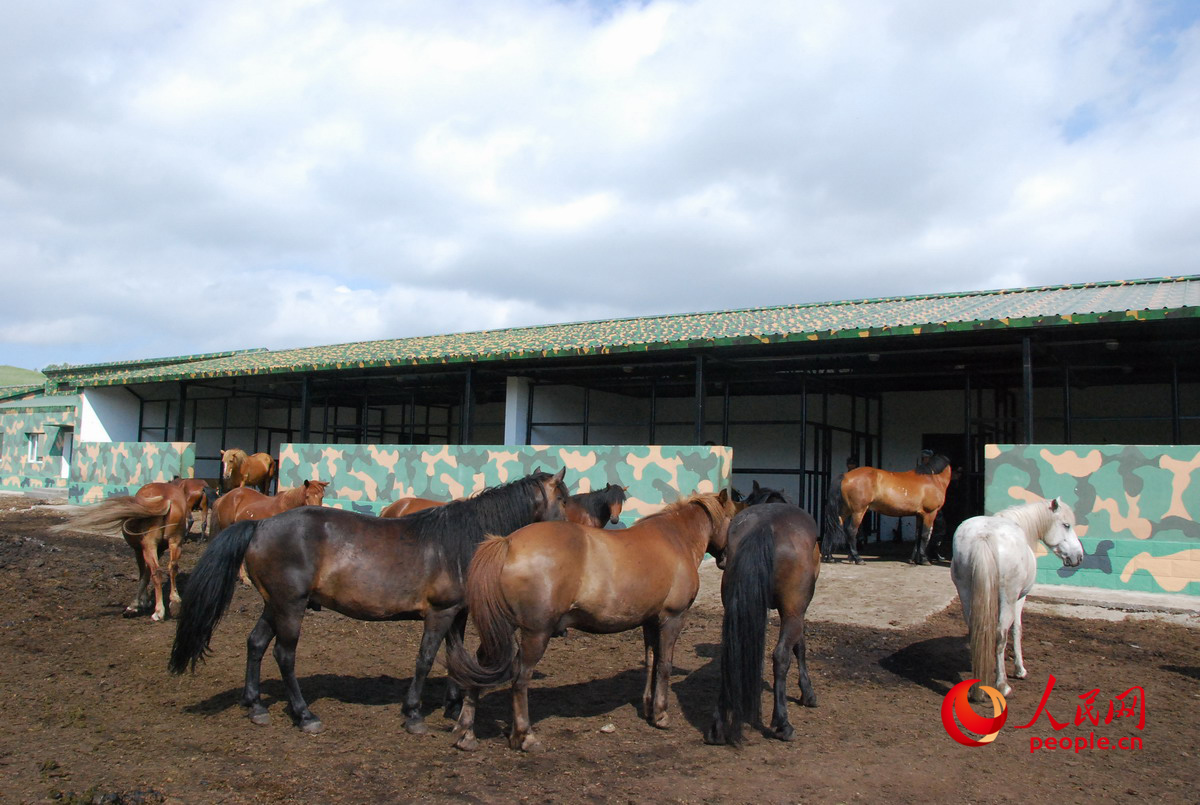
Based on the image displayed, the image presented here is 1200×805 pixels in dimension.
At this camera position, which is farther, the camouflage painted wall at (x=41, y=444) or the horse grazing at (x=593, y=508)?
the camouflage painted wall at (x=41, y=444)

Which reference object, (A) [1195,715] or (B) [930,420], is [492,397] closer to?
(B) [930,420]

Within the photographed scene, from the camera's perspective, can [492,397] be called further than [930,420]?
Yes

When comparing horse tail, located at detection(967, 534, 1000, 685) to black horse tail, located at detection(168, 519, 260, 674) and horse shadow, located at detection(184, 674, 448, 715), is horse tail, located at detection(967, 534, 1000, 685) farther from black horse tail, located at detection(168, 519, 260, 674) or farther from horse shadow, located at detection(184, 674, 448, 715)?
black horse tail, located at detection(168, 519, 260, 674)

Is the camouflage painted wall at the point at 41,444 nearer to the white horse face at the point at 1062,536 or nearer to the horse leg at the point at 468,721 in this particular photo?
the horse leg at the point at 468,721

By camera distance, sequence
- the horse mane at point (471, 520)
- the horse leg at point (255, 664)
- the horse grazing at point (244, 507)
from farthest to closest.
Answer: the horse grazing at point (244, 507), the horse mane at point (471, 520), the horse leg at point (255, 664)

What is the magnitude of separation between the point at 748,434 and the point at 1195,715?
12.1 metres

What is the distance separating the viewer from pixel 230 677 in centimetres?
569

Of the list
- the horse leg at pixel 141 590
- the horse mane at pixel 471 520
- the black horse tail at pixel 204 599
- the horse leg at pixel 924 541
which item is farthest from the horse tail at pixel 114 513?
the horse leg at pixel 924 541

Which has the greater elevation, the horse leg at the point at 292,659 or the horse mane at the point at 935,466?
the horse mane at the point at 935,466

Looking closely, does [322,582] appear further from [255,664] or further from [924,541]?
[924,541]

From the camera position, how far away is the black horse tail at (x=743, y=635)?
14.6 feet

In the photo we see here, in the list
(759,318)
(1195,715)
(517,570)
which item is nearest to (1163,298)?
(759,318)

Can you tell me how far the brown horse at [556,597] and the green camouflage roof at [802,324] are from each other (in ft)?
22.0

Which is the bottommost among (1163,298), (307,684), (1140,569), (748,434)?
(307,684)
